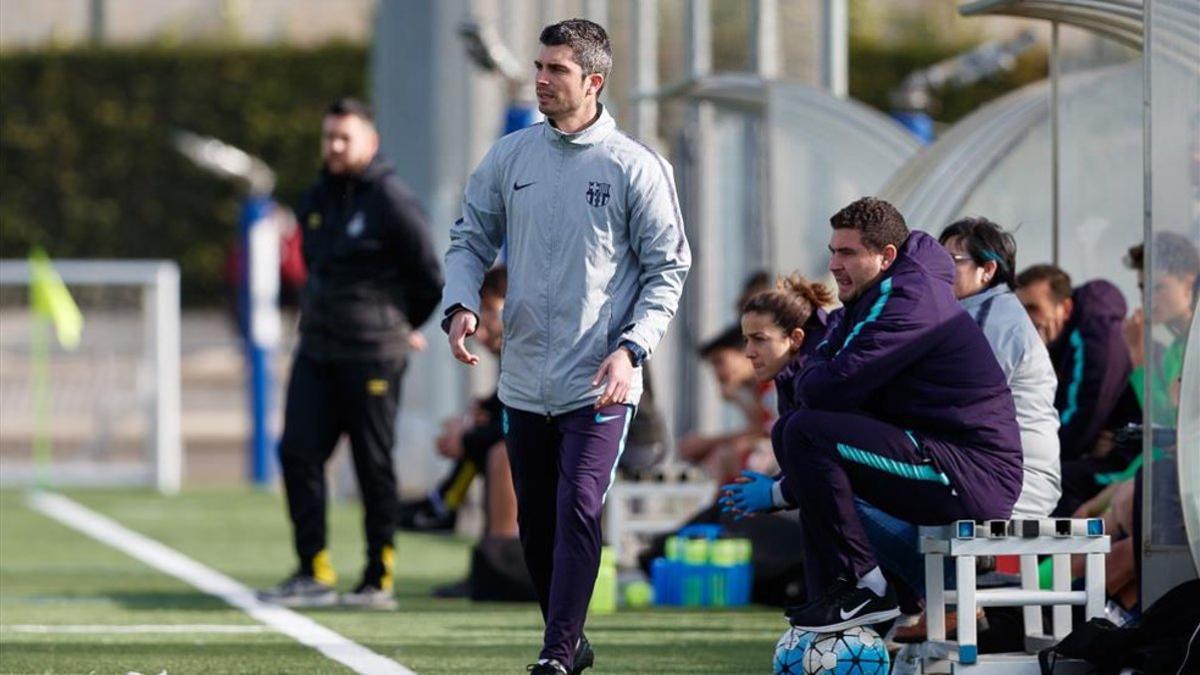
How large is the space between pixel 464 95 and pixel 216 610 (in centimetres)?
871

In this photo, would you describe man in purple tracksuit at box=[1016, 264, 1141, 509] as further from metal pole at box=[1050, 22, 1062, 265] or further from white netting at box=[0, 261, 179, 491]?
white netting at box=[0, 261, 179, 491]

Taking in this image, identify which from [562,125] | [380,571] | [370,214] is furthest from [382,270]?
[562,125]

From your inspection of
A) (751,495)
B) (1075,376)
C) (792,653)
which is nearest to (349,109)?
(1075,376)

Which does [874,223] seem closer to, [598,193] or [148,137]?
[598,193]

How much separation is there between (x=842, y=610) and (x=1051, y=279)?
7.84 ft

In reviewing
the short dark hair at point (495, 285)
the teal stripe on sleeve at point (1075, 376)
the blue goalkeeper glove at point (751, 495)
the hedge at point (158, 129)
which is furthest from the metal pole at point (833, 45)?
the hedge at point (158, 129)

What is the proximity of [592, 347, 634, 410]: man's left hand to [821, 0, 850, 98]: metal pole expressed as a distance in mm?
6511

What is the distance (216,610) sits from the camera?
1077 centimetres

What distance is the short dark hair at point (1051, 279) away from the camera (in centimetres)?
963

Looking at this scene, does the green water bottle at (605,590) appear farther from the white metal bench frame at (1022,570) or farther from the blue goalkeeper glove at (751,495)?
the white metal bench frame at (1022,570)

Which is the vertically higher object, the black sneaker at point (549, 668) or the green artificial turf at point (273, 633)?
the black sneaker at point (549, 668)

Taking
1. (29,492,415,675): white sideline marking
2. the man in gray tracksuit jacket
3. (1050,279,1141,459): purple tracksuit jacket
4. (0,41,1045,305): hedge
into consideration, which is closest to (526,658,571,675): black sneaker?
the man in gray tracksuit jacket

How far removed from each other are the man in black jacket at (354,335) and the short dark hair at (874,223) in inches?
133

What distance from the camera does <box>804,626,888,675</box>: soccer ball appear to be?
299 inches
